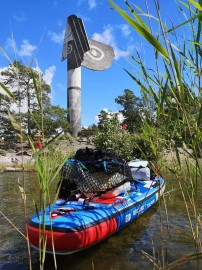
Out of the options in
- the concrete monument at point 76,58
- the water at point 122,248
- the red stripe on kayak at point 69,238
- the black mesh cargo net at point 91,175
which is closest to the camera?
the red stripe on kayak at point 69,238

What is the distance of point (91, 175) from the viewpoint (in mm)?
5191

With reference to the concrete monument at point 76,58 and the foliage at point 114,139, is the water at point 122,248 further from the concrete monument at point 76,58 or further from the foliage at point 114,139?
the concrete monument at point 76,58

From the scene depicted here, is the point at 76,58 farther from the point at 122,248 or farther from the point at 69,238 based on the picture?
the point at 69,238

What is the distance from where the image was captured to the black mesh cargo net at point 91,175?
5.16m

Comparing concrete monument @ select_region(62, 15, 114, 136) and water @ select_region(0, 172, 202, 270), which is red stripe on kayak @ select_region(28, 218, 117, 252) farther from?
concrete monument @ select_region(62, 15, 114, 136)

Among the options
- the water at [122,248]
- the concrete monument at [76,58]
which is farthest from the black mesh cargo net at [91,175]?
the concrete monument at [76,58]

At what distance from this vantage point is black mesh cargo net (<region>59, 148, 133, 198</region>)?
5160mm

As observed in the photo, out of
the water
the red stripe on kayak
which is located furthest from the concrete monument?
the red stripe on kayak

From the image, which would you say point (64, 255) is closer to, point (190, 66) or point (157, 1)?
point (190, 66)

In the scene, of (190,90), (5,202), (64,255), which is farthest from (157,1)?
(5,202)

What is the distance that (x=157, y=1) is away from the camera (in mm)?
1668

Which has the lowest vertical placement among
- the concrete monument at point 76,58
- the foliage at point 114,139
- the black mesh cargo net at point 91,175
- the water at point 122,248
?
the water at point 122,248

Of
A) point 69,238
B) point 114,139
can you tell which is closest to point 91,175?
point 69,238

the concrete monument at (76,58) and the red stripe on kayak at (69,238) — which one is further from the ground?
the concrete monument at (76,58)
